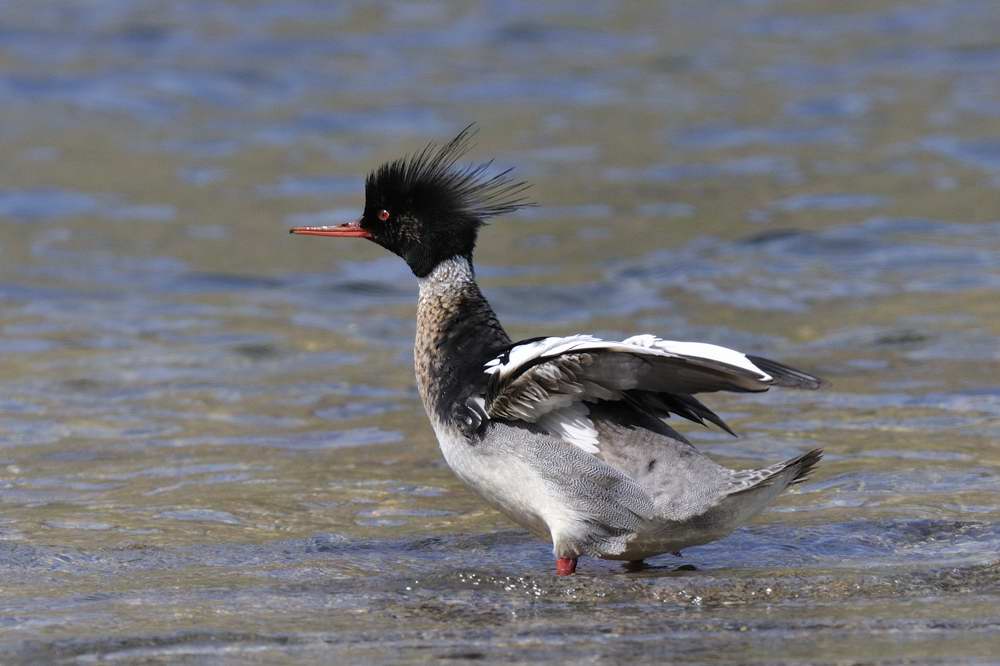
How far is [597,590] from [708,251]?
23.9 feet

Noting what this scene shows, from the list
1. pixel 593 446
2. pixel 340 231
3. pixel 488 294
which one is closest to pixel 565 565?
pixel 593 446

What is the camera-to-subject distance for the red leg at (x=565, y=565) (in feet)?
21.8

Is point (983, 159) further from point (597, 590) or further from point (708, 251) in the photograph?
point (597, 590)

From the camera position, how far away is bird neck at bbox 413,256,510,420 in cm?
692

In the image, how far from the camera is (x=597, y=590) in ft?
21.0

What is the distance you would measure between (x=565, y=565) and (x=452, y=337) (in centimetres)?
119

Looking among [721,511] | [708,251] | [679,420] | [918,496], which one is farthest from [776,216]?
[721,511]

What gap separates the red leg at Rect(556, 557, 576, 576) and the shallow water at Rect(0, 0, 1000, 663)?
0.30 feet

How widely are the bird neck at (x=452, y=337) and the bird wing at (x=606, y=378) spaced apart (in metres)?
0.14

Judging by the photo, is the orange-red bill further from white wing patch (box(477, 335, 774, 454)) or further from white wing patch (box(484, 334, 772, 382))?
white wing patch (box(484, 334, 772, 382))

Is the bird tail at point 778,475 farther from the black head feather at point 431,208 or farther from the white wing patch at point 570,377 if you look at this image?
the black head feather at point 431,208

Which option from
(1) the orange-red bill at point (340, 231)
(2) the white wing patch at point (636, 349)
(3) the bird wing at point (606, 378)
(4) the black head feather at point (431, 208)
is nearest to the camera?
(2) the white wing patch at point (636, 349)

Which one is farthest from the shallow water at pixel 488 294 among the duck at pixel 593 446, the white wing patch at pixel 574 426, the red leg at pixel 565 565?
the white wing patch at pixel 574 426

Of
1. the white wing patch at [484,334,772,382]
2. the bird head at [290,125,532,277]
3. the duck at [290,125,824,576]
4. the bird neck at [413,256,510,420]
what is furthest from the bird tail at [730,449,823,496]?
the bird head at [290,125,532,277]
